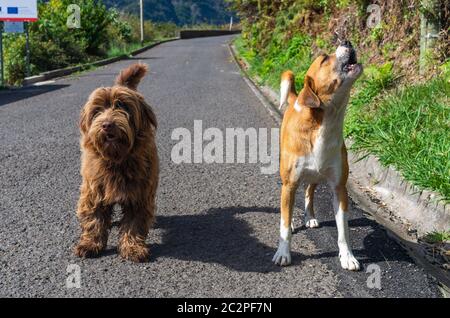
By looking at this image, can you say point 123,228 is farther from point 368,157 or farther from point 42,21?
point 42,21

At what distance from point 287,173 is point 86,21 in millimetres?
22389

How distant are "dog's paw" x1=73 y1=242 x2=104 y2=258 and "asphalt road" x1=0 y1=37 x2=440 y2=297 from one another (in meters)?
0.06

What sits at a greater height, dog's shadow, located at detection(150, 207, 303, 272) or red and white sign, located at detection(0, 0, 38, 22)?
red and white sign, located at detection(0, 0, 38, 22)

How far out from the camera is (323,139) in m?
3.94

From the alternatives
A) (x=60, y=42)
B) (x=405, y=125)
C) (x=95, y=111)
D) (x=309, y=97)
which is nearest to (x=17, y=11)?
(x=60, y=42)

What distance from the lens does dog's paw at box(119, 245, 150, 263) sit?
3988 mm

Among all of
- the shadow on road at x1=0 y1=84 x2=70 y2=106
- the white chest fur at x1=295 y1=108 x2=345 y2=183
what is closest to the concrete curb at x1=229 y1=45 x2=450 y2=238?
the white chest fur at x1=295 y1=108 x2=345 y2=183

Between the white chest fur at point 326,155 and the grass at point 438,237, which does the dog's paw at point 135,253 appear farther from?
the grass at point 438,237

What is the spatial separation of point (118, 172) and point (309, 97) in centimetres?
146

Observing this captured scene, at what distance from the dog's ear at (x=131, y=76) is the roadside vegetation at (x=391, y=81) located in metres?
2.59

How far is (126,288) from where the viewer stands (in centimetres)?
359

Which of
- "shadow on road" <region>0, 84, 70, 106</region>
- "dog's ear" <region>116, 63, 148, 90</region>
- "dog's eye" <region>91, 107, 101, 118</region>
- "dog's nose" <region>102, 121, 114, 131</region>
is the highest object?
"dog's ear" <region>116, 63, 148, 90</region>

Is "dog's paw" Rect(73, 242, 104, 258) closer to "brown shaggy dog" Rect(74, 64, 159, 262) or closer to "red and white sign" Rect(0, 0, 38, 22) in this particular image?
"brown shaggy dog" Rect(74, 64, 159, 262)

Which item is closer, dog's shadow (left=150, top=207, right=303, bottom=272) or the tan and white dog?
the tan and white dog
